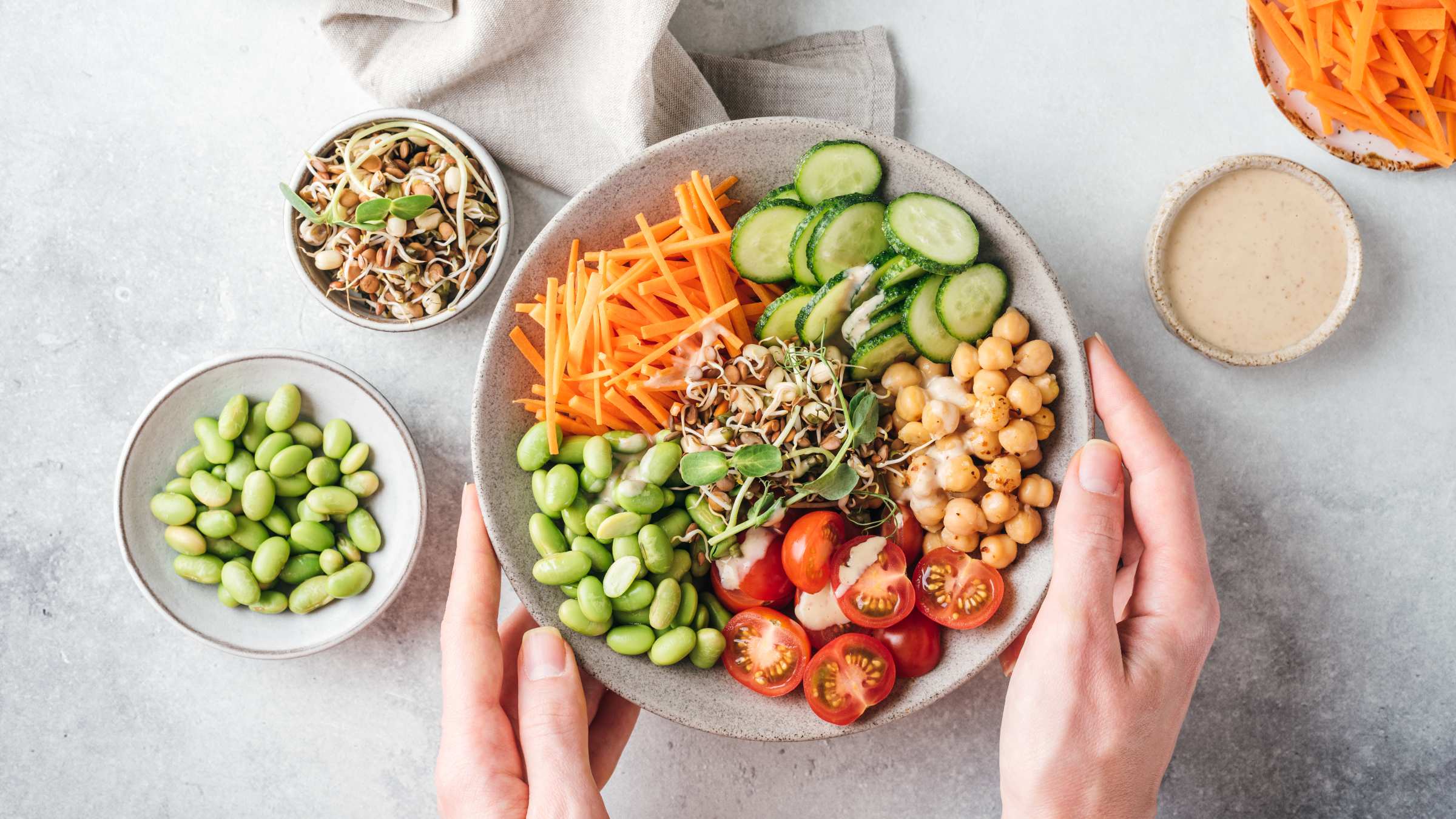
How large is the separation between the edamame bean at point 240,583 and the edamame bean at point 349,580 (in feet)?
0.53

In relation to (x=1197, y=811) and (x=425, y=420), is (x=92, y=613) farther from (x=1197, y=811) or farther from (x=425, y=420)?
(x=1197, y=811)

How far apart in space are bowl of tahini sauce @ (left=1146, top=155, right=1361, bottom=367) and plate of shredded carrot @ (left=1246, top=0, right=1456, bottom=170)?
0.65ft

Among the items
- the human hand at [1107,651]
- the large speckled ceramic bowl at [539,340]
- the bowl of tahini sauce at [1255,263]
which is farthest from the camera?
the bowl of tahini sauce at [1255,263]

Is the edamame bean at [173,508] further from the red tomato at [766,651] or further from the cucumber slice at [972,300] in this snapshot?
the cucumber slice at [972,300]

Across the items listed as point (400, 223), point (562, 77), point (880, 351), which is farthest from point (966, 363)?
point (400, 223)

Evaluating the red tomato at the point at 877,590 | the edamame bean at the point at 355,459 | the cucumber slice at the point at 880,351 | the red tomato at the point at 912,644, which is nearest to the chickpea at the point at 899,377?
the cucumber slice at the point at 880,351

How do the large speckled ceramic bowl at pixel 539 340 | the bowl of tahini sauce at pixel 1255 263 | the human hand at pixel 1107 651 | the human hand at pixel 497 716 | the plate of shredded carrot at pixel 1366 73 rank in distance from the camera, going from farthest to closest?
the bowl of tahini sauce at pixel 1255 263 → the plate of shredded carrot at pixel 1366 73 → the large speckled ceramic bowl at pixel 539 340 → the human hand at pixel 497 716 → the human hand at pixel 1107 651

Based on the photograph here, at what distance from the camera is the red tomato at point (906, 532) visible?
2.04 m

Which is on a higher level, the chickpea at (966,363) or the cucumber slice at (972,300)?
the cucumber slice at (972,300)

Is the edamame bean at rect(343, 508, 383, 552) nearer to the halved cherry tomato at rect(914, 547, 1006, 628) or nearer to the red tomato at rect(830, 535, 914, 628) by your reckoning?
the red tomato at rect(830, 535, 914, 628)

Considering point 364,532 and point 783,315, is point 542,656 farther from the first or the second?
point 783,315

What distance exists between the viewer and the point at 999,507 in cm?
196

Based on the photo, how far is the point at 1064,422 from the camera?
1988mm

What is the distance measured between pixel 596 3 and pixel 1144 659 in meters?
1.92
